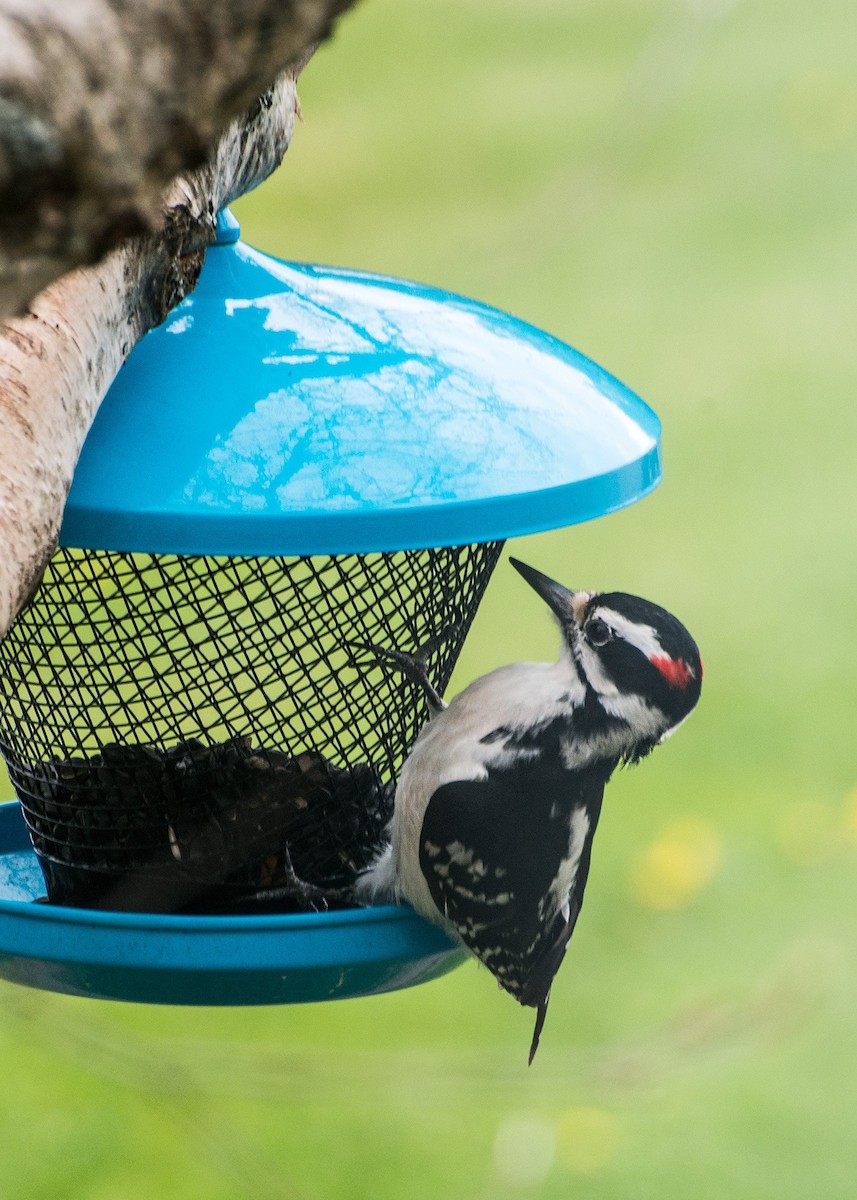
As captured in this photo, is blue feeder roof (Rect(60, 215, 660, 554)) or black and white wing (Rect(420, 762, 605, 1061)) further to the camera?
black and white wing (Rect(420, 762, 605, 1061))

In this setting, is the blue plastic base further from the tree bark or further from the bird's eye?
the tree bark

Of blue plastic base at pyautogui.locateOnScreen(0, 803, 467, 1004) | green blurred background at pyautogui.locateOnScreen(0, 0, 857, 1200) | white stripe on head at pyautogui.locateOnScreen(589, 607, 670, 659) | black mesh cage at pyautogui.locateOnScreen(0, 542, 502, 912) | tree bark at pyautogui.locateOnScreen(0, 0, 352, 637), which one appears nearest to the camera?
tree bark at pyautogui.locateOnScreen(0, 0, 352, 637)

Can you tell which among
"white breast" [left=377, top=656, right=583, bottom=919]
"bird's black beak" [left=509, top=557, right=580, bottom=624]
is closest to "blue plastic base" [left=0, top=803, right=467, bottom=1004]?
"white breast" [left=377, top=656, right=583, bottom=919]

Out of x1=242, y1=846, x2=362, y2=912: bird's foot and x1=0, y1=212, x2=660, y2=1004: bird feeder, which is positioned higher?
x1=0, y1=212, x2=660, y2=1004: bird feeder

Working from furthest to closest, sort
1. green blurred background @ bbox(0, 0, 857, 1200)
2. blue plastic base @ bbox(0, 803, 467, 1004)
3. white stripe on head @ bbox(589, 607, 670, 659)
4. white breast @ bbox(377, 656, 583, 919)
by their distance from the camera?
green blurred background @ bbox(0, 0, 857, 1200) < white stripe on head @ bbox(589, 607, 670, 659) < white breast @ bbox(377, 656, 583, 919) < blue plastic base @ bbox(0, 803, 467, 1004)

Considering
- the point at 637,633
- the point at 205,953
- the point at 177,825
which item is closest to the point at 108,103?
the point at 205,953

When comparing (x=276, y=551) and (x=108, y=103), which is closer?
(x=108, y=103)

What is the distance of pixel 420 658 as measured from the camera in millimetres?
2184

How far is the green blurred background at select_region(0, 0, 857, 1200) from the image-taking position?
375 centimetres

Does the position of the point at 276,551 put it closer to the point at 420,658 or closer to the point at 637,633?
the point at 420,658

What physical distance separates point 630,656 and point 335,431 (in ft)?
2.85

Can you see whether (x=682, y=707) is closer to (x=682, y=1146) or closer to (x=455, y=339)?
(x=455, y=339)

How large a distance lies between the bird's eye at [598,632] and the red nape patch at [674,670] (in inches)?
3.1

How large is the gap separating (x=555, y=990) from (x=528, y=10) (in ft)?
14.3
